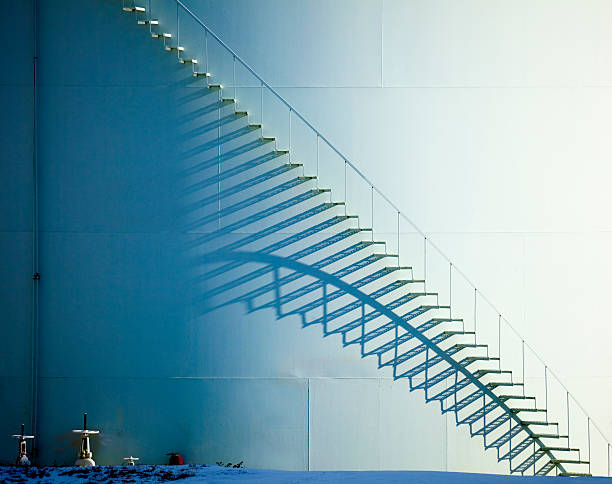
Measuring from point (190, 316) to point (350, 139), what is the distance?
441 centimetres

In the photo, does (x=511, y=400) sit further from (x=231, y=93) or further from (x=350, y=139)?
(x=231, y=93)

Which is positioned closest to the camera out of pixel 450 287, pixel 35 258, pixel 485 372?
pixel 485 372

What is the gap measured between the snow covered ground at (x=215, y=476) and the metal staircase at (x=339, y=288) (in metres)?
10.7

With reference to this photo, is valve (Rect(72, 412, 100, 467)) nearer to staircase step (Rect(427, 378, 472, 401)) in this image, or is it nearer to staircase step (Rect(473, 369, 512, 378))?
staircase step (Rect(427, 378, 472, 401))

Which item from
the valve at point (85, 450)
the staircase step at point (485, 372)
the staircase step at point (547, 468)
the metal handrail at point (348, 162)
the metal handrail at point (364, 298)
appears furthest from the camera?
the metal handrail at point (348, 162)

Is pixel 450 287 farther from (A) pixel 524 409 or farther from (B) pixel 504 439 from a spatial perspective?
(B) pixel 504 439

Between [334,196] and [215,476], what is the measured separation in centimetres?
1149

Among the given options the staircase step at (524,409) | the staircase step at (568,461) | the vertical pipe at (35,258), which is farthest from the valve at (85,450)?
the staircase step at (568,461)

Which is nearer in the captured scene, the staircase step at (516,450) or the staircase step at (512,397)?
the staircase step at (512,397)

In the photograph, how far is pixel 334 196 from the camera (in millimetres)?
16094

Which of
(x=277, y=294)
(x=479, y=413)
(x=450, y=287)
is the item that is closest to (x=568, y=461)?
(x=479, y=413)

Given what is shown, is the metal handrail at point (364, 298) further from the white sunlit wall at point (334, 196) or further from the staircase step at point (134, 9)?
the staircase step at point (134, 9)

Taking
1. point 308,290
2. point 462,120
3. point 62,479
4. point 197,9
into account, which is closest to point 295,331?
point 308,290

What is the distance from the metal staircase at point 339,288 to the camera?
15.8 meters
